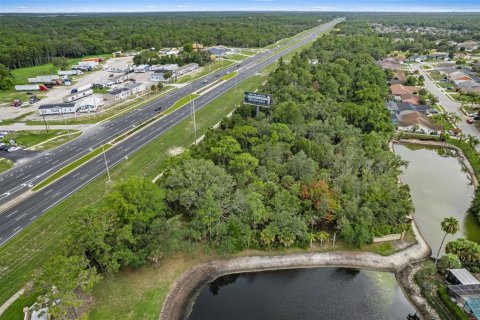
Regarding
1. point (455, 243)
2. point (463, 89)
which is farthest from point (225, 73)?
point (455, 243)

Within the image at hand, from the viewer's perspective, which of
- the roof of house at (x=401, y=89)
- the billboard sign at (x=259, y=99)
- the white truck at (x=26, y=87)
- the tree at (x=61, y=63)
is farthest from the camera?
the tree at (x=61, y=63)

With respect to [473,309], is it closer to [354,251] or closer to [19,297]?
[354,251]

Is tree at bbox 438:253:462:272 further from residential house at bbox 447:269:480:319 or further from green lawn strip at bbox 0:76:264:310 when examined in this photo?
green lawn strip at bbox 0:76:264:310

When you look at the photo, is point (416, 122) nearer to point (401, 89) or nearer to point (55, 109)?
point (401, 89)

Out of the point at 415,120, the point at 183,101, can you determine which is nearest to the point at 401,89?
the point at 415,120

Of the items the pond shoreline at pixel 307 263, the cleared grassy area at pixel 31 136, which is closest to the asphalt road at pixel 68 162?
the cleared grassy area at pixel 31 136

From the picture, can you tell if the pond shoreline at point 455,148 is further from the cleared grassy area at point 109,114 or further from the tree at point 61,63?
the tree at point 61,63
